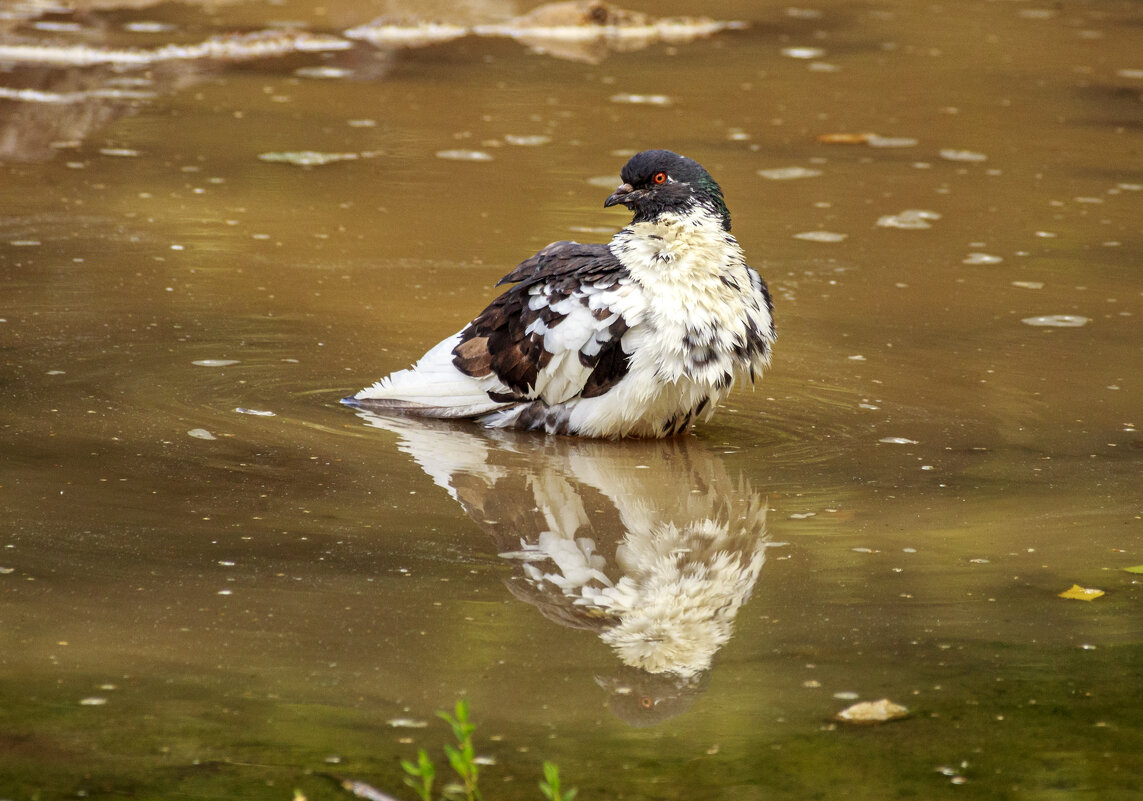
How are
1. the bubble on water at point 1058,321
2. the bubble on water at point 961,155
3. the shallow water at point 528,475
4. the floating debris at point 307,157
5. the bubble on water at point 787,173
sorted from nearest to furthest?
the shallow water at point 528,475
the bubble on water at point 1058,321
the floating debris at point 307,157
the bubble on water at point 787,173
the bubble on water at point 961,155

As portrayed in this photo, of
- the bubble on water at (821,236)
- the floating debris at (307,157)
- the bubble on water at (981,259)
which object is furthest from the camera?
the floating debris at (307,157)

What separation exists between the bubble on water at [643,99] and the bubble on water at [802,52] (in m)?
2.28

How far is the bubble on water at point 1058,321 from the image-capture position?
707 cm

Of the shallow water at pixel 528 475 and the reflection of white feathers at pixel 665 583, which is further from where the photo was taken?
the reflection of white feathers at pixel 665 583

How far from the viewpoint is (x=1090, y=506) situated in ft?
16.2

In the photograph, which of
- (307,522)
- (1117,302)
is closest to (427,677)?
(307,522)

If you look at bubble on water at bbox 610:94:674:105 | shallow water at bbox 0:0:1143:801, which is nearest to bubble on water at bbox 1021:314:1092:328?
shallow water at bbox 0:0:1143:801

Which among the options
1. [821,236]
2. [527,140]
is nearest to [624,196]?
[821,236]

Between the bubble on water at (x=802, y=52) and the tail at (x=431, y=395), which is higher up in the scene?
the bubble on water at (x=802, y=52)

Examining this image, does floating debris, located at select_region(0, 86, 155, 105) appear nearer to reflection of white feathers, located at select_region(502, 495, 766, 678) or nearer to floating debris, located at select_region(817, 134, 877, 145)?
floating debris, located at select_region(817, 134, 877, 145)

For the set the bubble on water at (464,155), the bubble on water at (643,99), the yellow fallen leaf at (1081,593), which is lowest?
the yellow fallen leaf at (1081,593)

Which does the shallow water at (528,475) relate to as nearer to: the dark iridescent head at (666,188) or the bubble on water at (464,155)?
the bubble on water at (464,155)

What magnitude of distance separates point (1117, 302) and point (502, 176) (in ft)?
12.0

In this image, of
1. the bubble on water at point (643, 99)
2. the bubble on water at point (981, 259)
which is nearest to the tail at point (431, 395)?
the bubble on water at point (981, 259)
